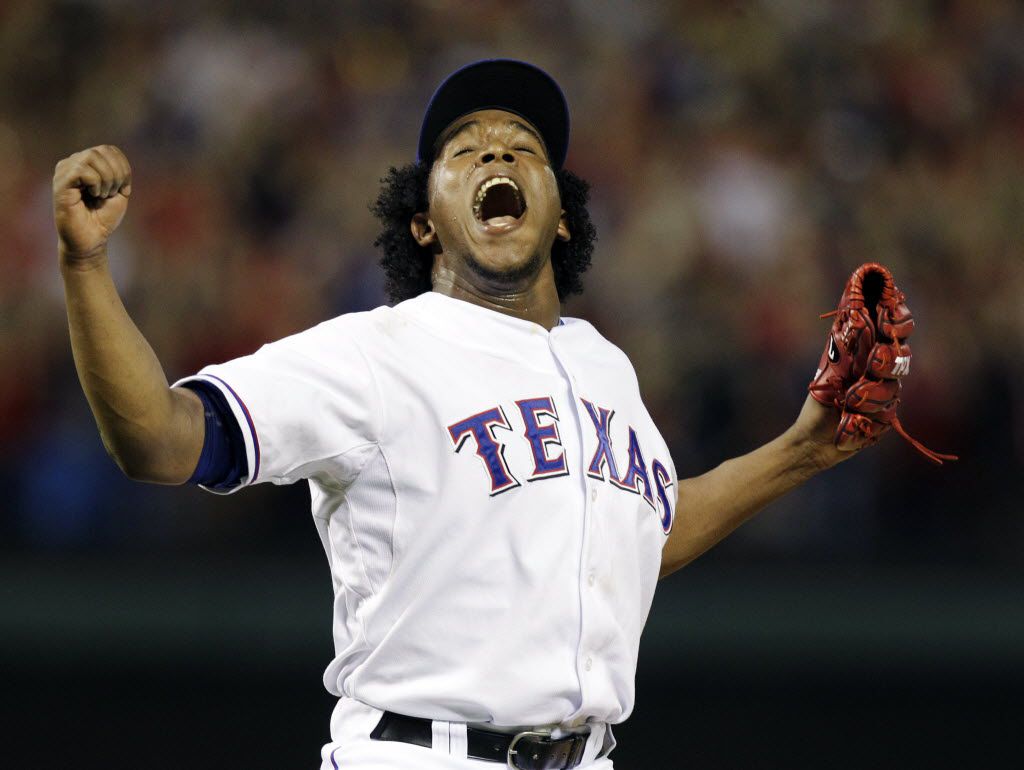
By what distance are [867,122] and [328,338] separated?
13.9ft

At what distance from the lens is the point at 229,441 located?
5.94 ft

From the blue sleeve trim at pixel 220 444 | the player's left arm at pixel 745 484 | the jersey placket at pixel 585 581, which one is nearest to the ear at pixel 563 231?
the player's left arm at pixel 745 484

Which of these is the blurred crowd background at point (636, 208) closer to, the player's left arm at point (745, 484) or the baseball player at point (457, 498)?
the player's left arm at point (745, 484)

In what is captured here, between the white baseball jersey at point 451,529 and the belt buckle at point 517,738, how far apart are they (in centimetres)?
3

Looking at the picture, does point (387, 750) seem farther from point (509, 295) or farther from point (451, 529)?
point (509, 295)

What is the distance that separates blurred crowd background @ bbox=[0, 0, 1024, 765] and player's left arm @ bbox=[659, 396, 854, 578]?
4.87ft

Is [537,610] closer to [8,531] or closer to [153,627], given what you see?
[153,627]

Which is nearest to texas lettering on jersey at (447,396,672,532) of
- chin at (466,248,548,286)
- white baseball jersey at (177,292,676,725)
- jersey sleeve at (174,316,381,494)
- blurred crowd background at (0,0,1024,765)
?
white baseball jersey at (177,292,676,725)

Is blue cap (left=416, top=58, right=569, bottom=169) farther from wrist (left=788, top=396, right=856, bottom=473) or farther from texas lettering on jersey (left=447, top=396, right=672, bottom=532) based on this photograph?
wrist (left=788, top=396, right=856, bottom=473)

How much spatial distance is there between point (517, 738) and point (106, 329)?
845mm

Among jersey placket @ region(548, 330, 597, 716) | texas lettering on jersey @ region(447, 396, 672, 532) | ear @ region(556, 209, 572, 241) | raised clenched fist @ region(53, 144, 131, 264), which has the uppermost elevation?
ear @ region(556, 209, 572, 241)

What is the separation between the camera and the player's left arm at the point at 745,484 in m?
2.55

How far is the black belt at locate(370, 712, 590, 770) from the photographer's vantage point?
1992 millimetres

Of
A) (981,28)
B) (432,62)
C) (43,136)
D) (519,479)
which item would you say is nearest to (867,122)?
(981,28)
